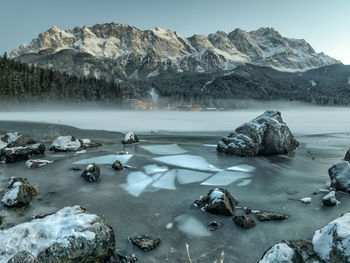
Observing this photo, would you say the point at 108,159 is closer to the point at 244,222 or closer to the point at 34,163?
the point at 34,163

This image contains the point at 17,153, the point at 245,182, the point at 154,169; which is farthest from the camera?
the point at 17,153

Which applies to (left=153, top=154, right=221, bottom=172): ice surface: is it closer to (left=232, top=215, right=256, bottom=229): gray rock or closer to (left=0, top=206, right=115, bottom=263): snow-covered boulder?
(left=232, top=215, right=256, bottom=229): gray rock

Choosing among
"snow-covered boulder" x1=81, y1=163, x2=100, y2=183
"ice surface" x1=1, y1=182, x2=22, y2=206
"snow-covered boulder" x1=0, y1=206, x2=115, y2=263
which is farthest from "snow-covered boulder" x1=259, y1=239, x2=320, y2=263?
"snow-covered boulder" x1=81, y1=163, x2=100, y2=183

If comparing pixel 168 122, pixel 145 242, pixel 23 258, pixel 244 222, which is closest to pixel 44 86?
pixel 168 122

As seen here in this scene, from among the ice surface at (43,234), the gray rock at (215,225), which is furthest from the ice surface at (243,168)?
the ice surface at (43,234)

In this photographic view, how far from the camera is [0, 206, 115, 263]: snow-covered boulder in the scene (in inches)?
218

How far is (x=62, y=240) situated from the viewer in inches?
228

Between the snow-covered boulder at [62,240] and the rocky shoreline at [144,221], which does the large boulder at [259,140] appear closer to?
the rocky shoreline at [144,221]

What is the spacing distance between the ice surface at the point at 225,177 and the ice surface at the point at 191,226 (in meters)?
4.48

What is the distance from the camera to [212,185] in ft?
42.1

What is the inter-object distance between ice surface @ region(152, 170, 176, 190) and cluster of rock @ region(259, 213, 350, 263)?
7.11m

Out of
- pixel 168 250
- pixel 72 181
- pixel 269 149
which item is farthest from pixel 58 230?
pixel 269 149

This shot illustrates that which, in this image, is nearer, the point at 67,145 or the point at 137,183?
the point at 137,183

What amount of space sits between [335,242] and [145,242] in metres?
4.81
